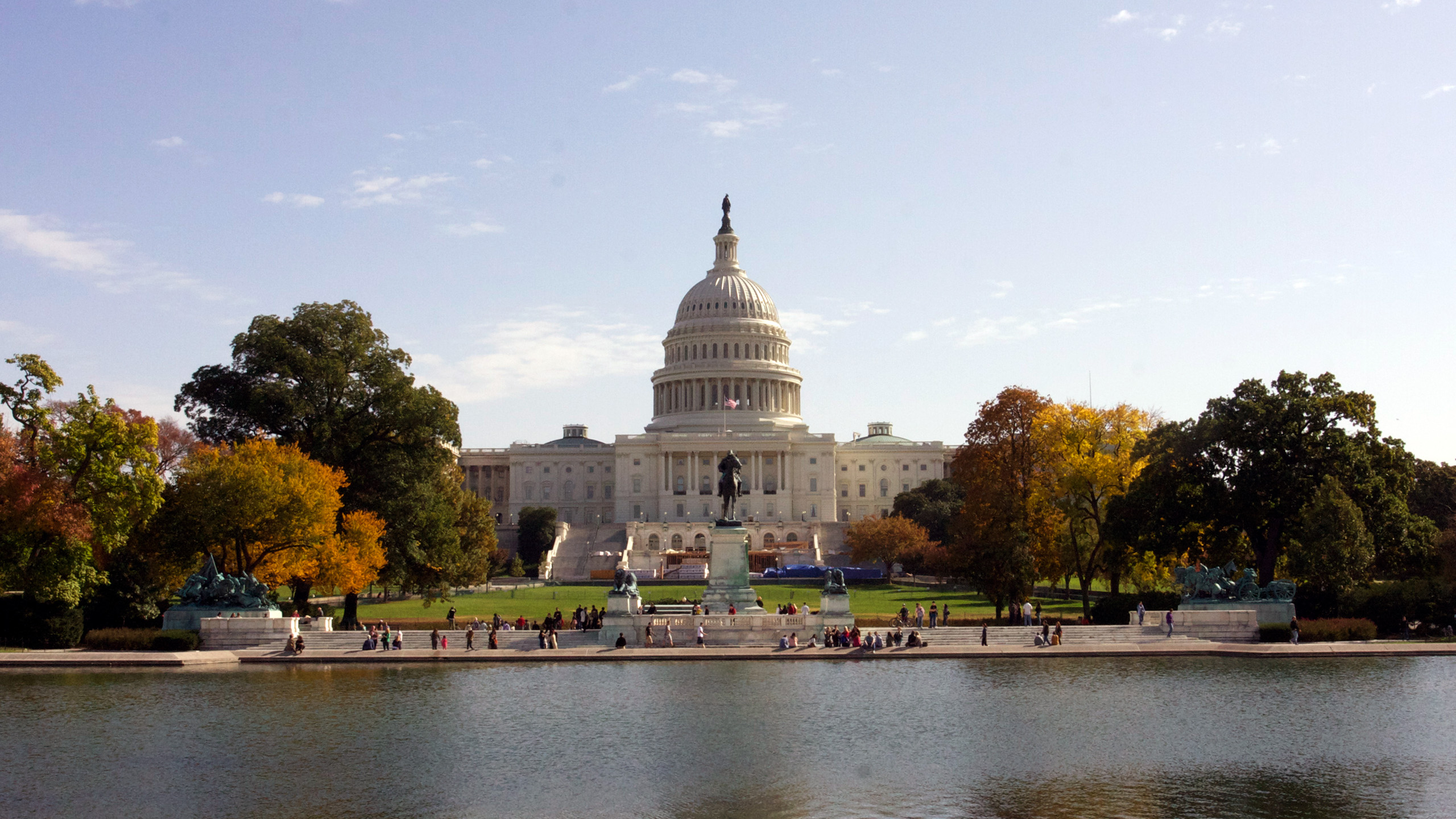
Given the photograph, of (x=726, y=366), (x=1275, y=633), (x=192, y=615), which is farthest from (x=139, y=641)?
(x=726, y=366)

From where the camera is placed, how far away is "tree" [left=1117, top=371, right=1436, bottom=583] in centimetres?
5025

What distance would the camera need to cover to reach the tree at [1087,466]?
5888 centimetres

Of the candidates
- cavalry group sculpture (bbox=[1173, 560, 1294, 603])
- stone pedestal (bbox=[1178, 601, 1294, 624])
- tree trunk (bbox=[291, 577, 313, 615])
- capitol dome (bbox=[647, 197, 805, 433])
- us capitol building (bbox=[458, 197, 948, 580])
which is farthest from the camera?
capitol dome (bbox=[647, 197, 805, 433])

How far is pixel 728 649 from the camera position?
43.4 metres

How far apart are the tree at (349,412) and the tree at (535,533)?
76254 mm

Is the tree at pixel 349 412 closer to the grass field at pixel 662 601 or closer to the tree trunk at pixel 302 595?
the tree trunk at pixel 302 595

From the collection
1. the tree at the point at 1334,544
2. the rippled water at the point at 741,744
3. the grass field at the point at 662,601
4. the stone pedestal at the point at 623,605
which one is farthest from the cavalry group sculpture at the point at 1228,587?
the stone pedestal at the point at 623,605

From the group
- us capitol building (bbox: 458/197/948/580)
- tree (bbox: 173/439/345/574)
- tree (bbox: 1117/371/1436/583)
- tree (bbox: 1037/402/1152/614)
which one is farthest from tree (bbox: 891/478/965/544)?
tree (bbox: 173/439/345/574)

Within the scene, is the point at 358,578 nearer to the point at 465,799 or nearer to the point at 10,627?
the point at 10,627

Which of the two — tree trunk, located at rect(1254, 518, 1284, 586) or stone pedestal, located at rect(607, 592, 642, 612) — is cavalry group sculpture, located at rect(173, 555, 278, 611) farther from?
tree trunk, located at rect(1254, 518, 1284, 586)

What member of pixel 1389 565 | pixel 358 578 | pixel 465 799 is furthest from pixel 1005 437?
pixel 465 799

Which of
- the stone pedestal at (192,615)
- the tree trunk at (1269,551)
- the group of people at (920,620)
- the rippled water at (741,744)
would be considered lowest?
the rippled water at (741,744)

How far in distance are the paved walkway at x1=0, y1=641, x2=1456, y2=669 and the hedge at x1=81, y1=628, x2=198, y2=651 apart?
2.21 feet

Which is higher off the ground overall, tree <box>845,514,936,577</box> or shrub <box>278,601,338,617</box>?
tree <box>845,514,936,577</box>
